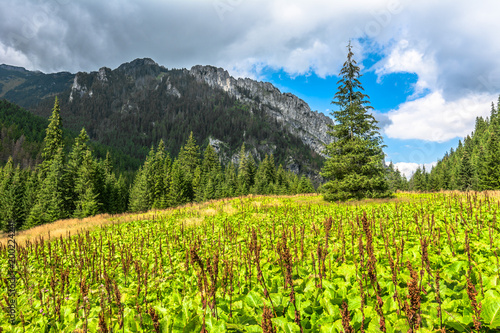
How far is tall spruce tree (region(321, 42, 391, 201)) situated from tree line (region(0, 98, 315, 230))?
3345cm

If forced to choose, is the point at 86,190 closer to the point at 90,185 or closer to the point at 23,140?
the point at 90,185

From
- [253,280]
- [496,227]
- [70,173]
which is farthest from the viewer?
[70,173]

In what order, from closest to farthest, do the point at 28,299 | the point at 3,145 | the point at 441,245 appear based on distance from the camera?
1. the point at 28,299
2. the point at 441,245
3. the point at 3,145

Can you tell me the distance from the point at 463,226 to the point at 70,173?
4650cm

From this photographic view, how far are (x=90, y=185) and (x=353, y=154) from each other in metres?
38.3

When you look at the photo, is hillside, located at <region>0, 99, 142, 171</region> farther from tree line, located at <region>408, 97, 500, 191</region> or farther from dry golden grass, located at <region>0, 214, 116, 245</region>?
tree line, located at <region>408, 97, 500, 191</region>

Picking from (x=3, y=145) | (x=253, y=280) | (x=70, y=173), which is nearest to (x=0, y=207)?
(x=70, y=173)

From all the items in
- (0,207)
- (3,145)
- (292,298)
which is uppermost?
(3,145)

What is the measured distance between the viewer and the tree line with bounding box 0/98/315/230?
34.4 m

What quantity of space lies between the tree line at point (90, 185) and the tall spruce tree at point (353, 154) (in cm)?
3345

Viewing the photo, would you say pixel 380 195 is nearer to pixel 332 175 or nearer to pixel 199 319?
pixel 332 175

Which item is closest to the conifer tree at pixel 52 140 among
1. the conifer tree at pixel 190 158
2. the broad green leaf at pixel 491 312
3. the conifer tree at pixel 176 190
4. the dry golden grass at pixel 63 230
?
the conifer tree at pixel 176 190

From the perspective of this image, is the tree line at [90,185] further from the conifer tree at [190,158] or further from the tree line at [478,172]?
the tree line at [478,172]

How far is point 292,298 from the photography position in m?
2.24
